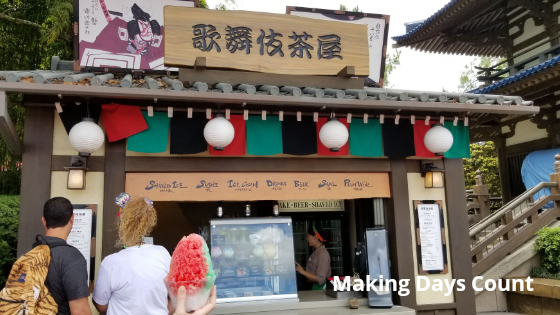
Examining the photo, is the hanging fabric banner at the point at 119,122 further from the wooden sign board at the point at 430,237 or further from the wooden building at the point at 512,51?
the wooden building at the point at 512,51

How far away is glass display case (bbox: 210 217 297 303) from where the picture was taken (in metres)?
6.14

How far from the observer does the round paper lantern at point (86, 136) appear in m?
5.10

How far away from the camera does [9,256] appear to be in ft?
24.1

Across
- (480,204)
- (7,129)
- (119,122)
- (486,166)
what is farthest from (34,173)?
(486,166)

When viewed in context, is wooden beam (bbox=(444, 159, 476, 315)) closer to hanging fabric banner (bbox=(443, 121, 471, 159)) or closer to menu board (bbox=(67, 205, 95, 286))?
hanging fabric banner (bbox=(443, 121, 471, 159))

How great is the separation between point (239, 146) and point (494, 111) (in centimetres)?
367

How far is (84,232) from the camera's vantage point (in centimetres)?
541

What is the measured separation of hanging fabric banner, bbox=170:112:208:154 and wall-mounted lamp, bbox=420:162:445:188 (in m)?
3.42

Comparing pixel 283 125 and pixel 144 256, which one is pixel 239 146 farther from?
pixel 144 256

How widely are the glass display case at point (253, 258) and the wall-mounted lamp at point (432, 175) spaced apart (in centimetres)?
227

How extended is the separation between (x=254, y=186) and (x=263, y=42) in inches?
79.1

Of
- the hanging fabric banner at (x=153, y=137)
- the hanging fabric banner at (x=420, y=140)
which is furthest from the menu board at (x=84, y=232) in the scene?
the hanging fabric banner at (x=420, y=140)

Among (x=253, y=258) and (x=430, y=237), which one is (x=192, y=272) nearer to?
(x=253, y=258)

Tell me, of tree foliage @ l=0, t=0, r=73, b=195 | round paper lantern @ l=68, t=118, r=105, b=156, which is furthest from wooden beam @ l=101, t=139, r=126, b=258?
tree foliage @ l=0, t=0, r=73, b=195
